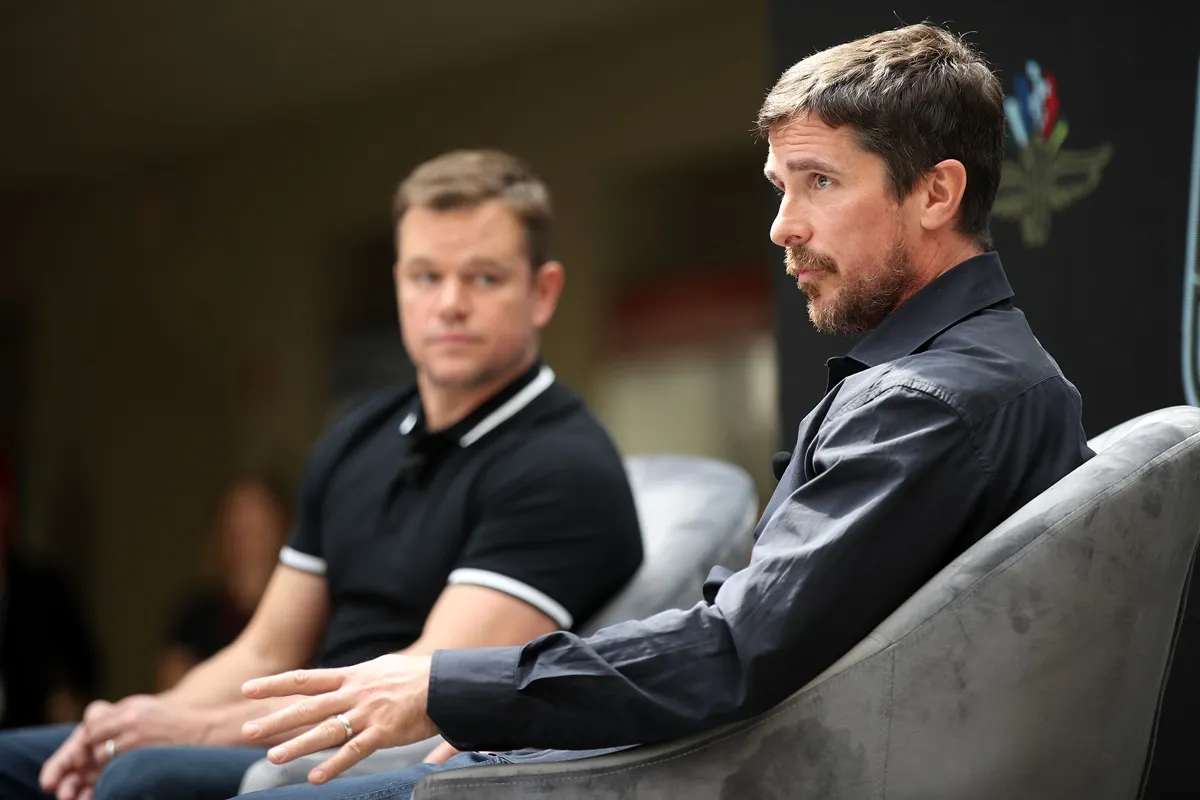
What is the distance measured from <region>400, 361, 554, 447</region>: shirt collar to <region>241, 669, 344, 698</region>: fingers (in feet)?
2.53

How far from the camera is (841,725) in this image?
3.76 ft

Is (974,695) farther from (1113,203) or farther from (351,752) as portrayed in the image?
(1113,203)

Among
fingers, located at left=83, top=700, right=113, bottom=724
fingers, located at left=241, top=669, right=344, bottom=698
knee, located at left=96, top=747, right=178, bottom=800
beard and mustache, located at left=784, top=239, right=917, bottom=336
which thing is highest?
beard and mustache, located at left=784, top=239, right=917, bottom=336

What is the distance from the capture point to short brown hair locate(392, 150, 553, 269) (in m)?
2.04

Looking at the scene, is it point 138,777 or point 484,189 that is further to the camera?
point 484,189

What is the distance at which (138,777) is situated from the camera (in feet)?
5.33

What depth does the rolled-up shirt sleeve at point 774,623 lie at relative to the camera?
1.13 meters

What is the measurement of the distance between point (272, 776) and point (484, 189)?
92cm

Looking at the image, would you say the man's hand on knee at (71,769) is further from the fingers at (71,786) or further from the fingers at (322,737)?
the fingers at (322,737)

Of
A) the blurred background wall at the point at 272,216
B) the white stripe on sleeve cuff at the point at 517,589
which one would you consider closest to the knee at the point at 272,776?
the white stripe on sleeve cuff at the point at 517,589

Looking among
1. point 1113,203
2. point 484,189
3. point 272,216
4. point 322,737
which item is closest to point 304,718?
point 322,737

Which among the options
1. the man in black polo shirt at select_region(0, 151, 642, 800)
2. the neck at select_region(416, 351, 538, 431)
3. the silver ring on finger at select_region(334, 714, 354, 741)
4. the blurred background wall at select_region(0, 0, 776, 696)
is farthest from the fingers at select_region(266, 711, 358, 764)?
the blurred background wall at select_region(0, 0, 776, 696)

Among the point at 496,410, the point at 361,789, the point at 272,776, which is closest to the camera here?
the point at 361,789

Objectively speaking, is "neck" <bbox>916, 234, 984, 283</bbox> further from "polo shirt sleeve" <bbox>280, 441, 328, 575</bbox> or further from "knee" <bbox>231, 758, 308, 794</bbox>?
"polo shirt sleeve" <bbox>280, 441, 328, 575</bbox>
